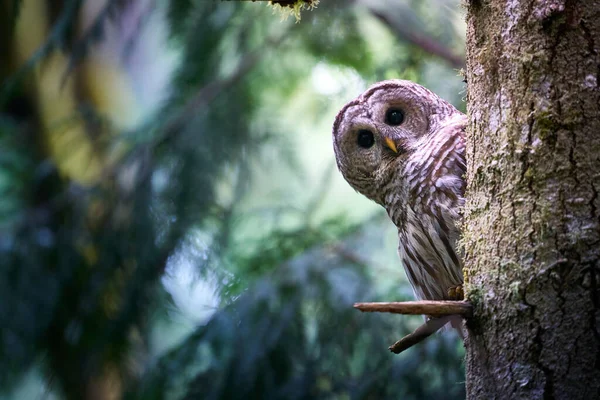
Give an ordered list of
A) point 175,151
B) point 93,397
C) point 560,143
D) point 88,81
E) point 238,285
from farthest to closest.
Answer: point 88,81, point 93,397, point 175,151, point 238,285, point 560,143

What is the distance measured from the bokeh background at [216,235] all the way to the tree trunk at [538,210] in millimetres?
1788

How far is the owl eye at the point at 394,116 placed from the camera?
8.78ft

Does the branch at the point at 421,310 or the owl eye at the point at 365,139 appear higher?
the owl eye at the point at 365,139

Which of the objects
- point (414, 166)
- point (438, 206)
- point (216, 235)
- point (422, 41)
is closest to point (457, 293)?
point (438, 206)

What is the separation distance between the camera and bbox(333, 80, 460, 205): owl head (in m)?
2.59

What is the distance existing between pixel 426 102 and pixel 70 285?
294cm

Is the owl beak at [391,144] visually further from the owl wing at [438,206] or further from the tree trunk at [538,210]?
the tree trunk at [538,210]

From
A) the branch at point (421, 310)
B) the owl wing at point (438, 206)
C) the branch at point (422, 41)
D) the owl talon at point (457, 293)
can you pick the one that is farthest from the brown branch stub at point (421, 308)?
the branch at point (422, 41)

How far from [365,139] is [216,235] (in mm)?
1720

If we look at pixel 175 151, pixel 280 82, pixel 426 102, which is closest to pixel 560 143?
pixel 426 102

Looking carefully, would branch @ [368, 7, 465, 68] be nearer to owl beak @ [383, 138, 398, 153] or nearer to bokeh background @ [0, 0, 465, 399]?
bokeh background @ [0, 0, 465, 399]

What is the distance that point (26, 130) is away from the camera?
5.71 m

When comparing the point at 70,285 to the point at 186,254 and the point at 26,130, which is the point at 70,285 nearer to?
the point at 186,254

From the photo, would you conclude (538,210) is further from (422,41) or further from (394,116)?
(422,41)
